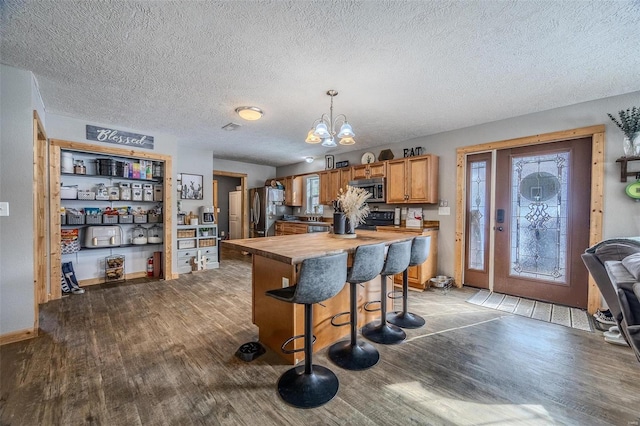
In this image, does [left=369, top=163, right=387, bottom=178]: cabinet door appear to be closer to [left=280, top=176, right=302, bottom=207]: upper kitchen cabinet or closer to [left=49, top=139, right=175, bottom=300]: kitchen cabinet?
[left=280, top=176, right=302, bottom=207]: upper kitchen cabinet

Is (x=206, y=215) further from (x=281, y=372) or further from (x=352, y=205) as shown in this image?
(x=281, y=372)

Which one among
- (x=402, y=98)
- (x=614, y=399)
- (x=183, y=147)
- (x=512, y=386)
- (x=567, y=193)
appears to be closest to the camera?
(x=614, y=399)

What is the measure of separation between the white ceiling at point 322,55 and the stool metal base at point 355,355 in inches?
95.7

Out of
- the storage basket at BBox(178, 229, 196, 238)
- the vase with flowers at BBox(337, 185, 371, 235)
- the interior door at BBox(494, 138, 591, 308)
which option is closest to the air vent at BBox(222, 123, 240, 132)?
the storage basket at BBox(178, 229, 196, 238)

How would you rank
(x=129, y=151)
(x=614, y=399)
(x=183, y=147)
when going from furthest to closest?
(x=183, y=147), (x=129, y=151), (x=614, y=399)

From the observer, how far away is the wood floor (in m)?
1.59

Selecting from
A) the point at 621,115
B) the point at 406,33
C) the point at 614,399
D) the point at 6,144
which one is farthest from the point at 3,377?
the point at 621,115

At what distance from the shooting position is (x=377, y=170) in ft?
16.5

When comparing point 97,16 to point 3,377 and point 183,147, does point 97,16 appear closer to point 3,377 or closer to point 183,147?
point 3,377

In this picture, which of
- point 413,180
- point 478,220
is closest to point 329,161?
point 413,180

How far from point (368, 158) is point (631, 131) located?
3455mm

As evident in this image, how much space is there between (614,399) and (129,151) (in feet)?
19.4

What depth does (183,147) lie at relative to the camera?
5387 mm

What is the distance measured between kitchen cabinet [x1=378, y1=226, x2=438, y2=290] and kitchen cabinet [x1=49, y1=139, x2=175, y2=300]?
13.0 ft
